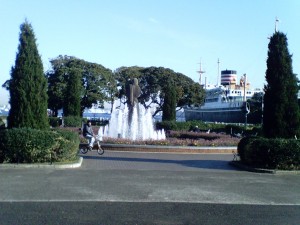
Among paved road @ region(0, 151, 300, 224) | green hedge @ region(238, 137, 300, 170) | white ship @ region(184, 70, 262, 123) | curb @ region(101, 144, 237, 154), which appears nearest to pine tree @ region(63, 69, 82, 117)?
curb @ region(101, 144, 237, 154)

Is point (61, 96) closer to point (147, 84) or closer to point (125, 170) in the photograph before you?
point (147, 84)

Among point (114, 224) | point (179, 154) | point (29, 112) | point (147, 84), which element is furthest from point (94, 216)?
point (147, 84)

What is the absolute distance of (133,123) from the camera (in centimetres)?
2544

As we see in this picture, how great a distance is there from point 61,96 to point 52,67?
562 cm

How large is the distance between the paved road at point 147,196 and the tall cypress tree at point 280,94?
2340 millimetres

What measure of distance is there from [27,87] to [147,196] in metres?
7.70

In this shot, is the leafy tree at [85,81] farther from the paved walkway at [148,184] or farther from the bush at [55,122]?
the paved walkway at [148,184]

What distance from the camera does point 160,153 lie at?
20.5 meters

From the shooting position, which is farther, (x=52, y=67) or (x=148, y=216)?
(x=52, y=67)

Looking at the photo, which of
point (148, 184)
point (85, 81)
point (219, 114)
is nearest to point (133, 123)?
point (148, 184)

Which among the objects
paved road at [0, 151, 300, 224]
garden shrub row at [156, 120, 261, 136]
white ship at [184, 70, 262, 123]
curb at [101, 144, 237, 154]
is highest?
white ship at [184, 70, 262, 123]

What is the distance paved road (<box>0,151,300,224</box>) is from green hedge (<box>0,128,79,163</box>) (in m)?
0.73

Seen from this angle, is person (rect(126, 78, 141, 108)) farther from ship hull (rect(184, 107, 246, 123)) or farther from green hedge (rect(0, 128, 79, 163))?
ship hull (rect(184, 107, 246, 123))

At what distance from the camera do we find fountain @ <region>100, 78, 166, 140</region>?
83.6 feet
